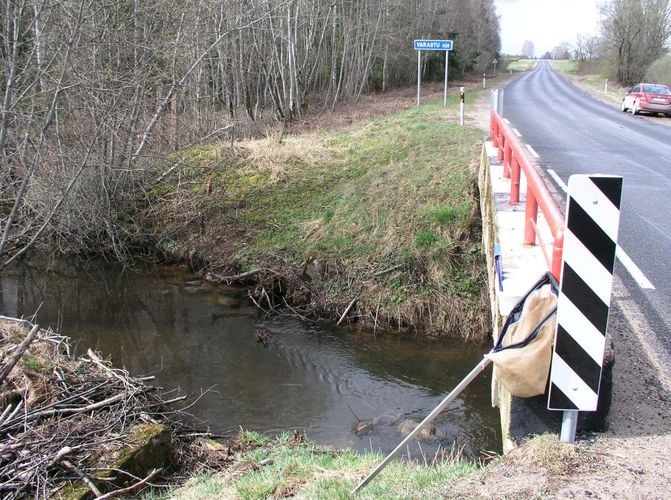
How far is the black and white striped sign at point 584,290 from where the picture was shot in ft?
10.0

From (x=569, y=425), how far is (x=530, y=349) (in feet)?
1.54

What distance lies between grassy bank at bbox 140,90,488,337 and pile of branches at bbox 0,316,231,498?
4.50m

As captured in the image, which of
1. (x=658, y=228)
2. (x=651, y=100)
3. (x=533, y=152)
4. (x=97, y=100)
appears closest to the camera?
(x=658, y=228)

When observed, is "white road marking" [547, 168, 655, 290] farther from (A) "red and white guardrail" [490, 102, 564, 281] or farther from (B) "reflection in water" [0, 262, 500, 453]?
(B) "reflection in water" [0, 262, 500, 453]

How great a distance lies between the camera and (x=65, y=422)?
5.70m

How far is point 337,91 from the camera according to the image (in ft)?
105

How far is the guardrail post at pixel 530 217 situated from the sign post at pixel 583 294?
2.12 meters

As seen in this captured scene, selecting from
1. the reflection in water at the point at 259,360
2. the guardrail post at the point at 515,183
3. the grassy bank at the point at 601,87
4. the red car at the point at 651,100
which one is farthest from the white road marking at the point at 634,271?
the grassy bank at the point at 601,87

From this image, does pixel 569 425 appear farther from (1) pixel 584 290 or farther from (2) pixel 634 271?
(2) pixel 634 271

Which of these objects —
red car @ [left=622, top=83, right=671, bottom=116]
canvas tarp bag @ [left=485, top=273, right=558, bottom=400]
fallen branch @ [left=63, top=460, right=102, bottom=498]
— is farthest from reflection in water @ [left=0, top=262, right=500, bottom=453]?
red car @ [left=622, top=83, right=671, bottom=116]

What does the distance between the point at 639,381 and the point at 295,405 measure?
486 centimetres

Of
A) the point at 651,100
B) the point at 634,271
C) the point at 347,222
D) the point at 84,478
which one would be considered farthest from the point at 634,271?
the point at 651,100

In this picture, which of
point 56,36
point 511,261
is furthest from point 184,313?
point 511,261

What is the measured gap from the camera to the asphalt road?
5547mm
